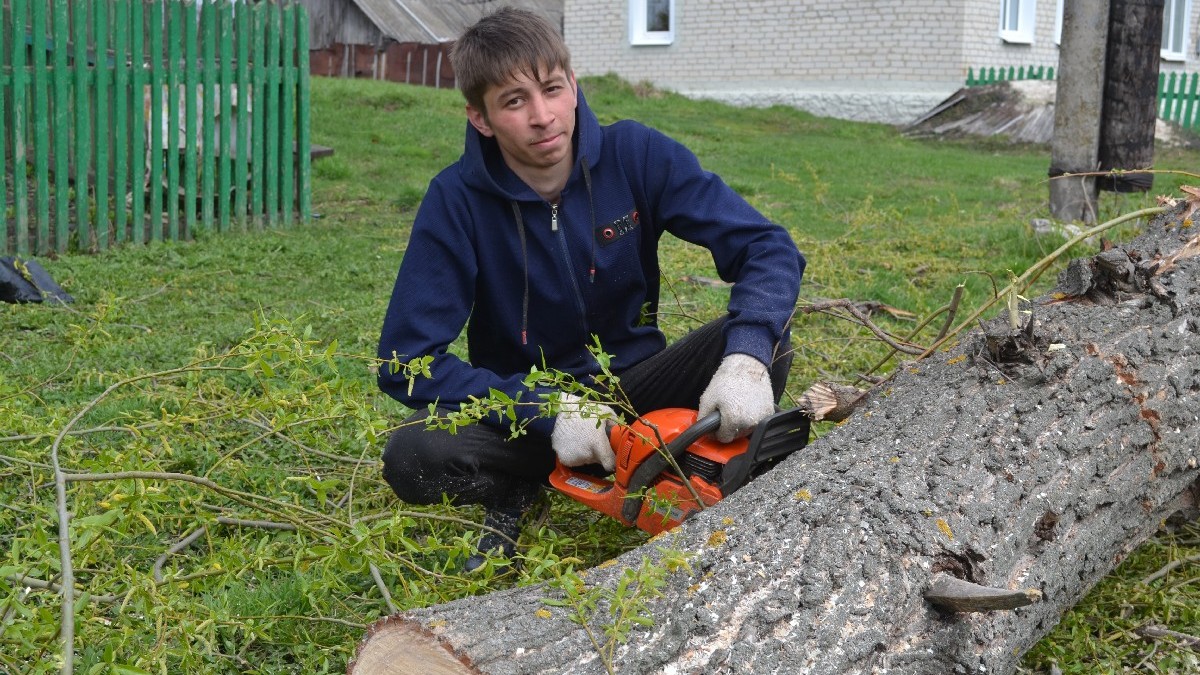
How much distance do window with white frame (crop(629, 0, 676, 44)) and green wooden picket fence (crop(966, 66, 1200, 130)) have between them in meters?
5.85

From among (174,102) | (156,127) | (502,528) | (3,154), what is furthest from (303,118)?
(502,528)

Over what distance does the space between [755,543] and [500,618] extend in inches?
18.9

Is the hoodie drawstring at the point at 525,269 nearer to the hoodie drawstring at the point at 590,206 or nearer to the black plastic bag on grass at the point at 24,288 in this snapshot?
the hoodie drawstring at the point at 590,206

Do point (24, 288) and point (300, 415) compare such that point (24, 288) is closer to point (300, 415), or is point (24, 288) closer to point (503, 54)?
point (300, 415)

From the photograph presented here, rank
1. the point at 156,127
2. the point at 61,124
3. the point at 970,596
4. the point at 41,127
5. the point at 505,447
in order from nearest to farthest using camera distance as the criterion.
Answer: the point at 970,596 < the point at 505,447 < the point at 41,127 < the point at 61,124 < the point at 156,127

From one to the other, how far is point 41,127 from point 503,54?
4.92 metres

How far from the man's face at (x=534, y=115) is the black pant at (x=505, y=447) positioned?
646 mm

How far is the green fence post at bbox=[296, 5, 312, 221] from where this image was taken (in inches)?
323

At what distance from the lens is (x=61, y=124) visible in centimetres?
683

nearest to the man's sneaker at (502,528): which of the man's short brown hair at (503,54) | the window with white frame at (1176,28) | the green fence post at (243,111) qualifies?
the man's short brown hair at (503,54)

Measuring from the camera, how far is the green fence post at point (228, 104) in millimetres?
7535

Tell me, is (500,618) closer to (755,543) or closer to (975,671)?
(755,543)

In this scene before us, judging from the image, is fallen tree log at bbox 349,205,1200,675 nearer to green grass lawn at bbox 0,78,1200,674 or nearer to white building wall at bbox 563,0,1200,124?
green grass lawn at bbox 0,78,1200,674

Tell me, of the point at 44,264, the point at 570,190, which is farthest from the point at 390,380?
the point at 44,264
